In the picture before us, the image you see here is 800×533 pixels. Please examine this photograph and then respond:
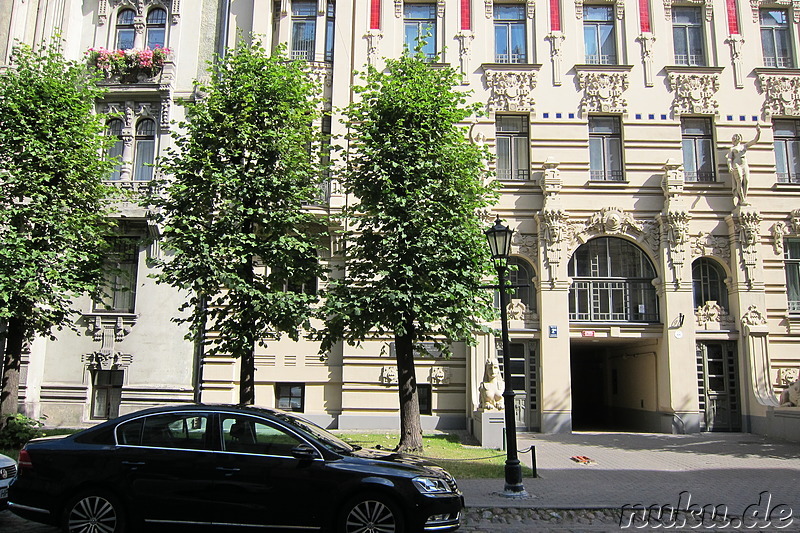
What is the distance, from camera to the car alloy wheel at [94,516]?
7.56m

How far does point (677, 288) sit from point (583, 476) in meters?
9.93

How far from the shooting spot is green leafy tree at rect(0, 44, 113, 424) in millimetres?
15375

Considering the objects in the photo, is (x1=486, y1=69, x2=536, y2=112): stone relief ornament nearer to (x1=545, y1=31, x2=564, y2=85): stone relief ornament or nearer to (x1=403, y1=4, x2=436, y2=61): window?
(x1=545, y1=31, x2=564, y2=85): stone relief ornament

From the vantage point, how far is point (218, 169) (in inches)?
567

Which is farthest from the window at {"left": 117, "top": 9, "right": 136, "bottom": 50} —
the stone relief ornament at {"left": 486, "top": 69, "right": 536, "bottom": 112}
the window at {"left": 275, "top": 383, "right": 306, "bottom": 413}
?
the window at {"left": 275, "top": 383, "right": 306, "bottom": 413}

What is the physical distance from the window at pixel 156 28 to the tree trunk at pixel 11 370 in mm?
11818

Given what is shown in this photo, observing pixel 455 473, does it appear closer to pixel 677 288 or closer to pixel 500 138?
pixel 677 288

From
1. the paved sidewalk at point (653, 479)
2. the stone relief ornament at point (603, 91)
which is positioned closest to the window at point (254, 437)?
the paved sidewalk at point (653, 479)

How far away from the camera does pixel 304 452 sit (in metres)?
7.59

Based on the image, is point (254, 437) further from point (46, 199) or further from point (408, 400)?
point (46, 199)

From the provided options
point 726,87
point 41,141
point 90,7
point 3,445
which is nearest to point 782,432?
point 726,87

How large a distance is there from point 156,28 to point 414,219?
1526 centimetres

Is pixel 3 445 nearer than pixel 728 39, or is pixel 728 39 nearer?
pixel 3 445

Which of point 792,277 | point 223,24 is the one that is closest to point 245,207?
point 223,24
